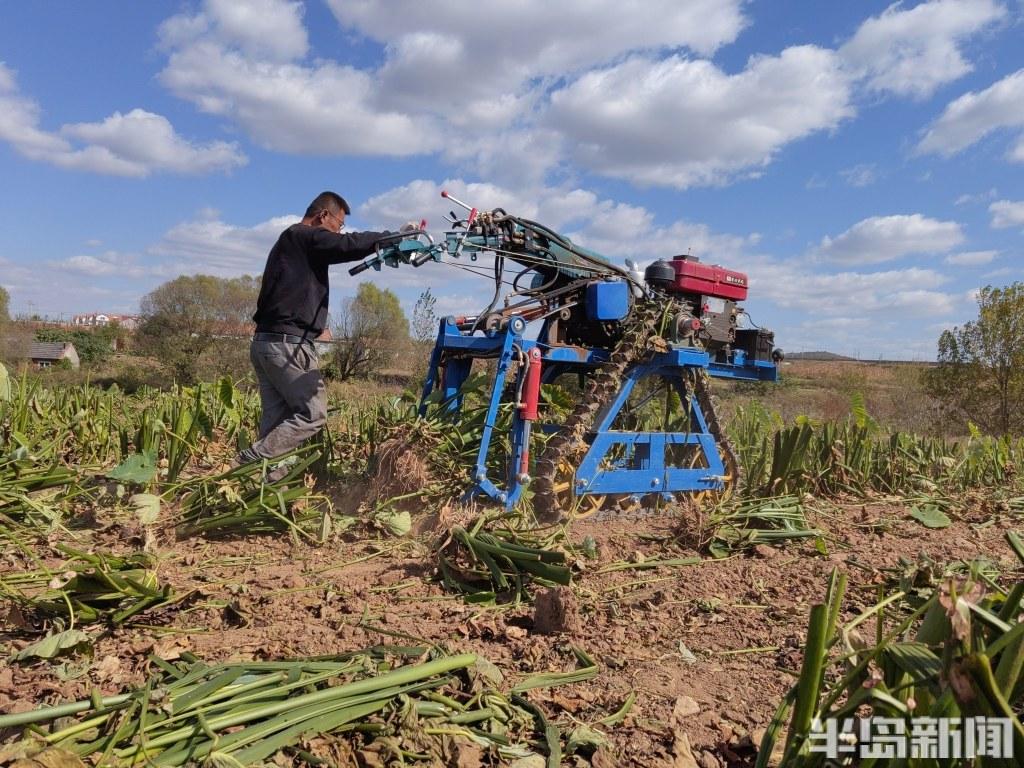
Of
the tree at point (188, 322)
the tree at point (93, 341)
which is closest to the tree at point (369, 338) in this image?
the tree at point (188, 322)

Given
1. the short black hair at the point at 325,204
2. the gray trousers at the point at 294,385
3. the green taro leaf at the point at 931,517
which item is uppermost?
the short black hair at the point at 325,204

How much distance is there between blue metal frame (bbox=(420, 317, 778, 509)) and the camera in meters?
4.71

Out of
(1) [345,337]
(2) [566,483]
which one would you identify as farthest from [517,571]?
(1) [345,337]

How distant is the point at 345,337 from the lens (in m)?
27.1

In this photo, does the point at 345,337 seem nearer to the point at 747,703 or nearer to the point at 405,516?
the point at 405,516

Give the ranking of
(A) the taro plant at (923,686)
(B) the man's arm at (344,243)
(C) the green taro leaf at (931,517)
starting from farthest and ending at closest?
(C) the green taro leaf at (931,517), (B) the man's arm at (344,243), (A) the taro plant at (923,686)

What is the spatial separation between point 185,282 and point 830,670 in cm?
2608

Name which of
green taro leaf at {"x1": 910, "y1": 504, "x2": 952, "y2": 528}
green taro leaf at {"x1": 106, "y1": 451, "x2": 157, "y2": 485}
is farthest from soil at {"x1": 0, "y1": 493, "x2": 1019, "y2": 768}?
green taro leaf at {"x1": 910, "y1": 504, "x2": 952, "y2": 528}

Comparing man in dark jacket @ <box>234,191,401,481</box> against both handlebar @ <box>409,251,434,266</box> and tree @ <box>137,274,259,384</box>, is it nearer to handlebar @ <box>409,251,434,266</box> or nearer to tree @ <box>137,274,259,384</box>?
handlebar @ <box>409,251,434,266</box>

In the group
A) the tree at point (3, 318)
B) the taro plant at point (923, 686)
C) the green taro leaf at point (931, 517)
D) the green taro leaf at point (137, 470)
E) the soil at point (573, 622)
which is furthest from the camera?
the tree at point (3, 318)

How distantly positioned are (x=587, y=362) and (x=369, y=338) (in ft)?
73.7

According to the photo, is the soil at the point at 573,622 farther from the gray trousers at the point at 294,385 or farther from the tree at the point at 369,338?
the tree at the point at 369,338

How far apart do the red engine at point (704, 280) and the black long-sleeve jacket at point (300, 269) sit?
2428mm

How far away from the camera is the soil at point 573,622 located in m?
2.26
